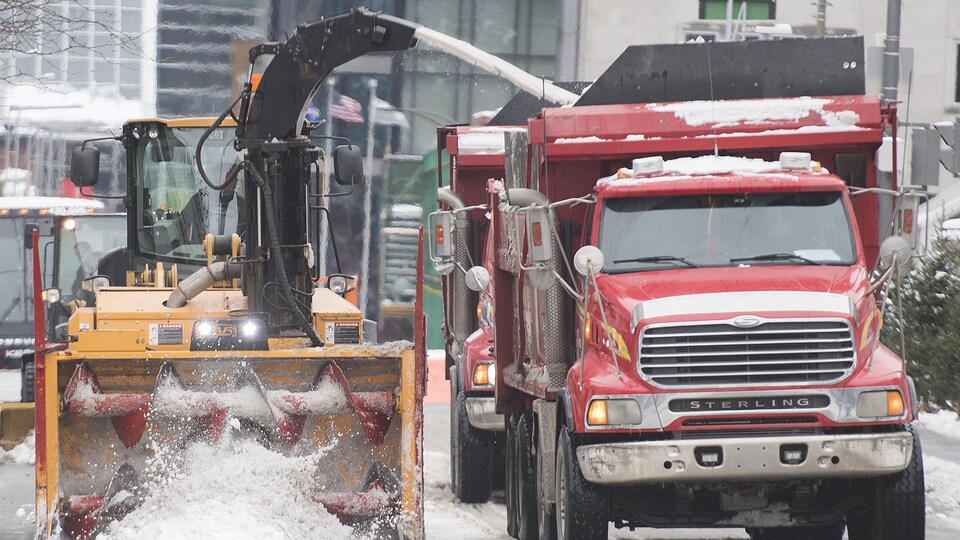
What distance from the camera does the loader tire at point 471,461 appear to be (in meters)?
12.7

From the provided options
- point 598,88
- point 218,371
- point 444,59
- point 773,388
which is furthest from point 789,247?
point 444,59

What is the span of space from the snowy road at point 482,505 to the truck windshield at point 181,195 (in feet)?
7.29

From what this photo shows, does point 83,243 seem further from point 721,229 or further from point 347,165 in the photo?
point 721,229

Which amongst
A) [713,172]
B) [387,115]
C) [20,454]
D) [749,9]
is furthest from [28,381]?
[749,9]

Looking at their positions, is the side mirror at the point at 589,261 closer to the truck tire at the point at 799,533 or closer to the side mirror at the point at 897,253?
the side mirror at the point at 897,253

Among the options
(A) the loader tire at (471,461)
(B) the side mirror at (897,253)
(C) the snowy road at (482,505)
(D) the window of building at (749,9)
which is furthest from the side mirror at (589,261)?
(D) the window of building at (749,9)

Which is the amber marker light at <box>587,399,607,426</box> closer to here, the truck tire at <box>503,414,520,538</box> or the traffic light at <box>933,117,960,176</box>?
the truck tire at <box>503,414,520,538</box>

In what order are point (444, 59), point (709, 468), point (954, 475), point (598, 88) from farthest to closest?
point (444, 59), point (954, 475), point (598, 88), point (709, 468)

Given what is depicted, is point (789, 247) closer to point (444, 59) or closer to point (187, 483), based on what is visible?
point (187, 483)

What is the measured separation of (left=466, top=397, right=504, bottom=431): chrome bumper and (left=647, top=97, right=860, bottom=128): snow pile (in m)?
3.16

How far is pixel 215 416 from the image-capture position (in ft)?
30.9

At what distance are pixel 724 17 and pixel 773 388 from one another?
2420cm

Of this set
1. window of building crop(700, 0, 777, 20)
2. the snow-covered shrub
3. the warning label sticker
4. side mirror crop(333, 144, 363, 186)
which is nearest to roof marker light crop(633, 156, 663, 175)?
side mirror crop(333, 144, 363, 186)

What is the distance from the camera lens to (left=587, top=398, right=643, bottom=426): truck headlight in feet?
28.1
